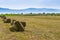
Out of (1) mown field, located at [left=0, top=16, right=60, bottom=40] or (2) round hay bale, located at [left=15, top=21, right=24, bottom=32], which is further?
(2) round hay bale, located at [left=15, top=21, right=24, bottom=32]

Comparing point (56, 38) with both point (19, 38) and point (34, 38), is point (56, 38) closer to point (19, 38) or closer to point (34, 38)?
point (34, 38)

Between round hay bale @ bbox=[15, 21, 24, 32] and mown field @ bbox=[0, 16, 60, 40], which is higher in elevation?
round hay bale @ bbox=[15, 21, 24, 32]

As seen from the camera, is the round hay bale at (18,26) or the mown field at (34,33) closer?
Answer: the mown field at (34,33)

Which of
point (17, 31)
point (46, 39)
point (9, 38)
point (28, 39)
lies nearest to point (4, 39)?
point (9, 38)

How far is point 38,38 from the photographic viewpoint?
18781 mm

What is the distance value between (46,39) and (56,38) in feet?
3.02

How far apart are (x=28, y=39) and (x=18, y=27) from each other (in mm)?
6020

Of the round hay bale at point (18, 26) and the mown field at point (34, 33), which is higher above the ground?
the round hay bale at point (18, 26)

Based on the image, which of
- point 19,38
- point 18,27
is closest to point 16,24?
point 18,27

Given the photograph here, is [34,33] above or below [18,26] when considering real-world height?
below

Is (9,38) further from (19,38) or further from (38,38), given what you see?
(38,38)

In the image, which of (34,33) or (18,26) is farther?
(18,26)

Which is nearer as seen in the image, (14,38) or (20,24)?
(14,38)

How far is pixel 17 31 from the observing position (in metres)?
23.9
